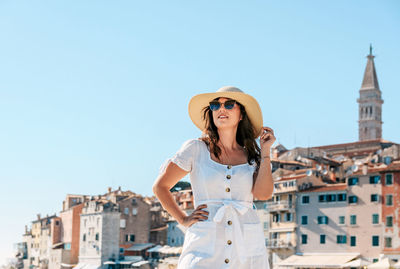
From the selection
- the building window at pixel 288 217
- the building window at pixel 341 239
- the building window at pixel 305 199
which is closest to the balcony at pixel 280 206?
the building window at pixel 288 217

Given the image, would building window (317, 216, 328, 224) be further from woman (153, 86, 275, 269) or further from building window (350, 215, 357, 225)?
woman (153, 86, 275, 269)

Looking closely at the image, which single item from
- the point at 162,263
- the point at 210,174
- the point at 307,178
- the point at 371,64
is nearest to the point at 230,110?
the point at 210,174

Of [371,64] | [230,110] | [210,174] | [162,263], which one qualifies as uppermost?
[371,64]

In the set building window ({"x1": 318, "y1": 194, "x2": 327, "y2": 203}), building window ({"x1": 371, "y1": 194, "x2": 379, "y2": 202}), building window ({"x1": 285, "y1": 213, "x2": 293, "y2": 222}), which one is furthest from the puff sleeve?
building window ({"x1": 285, "y1": 213, "x2": 293, "y2": 222})

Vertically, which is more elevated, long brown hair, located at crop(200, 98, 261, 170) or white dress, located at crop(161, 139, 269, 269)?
long brown hair, located at crop(200, 98, 261, 170)

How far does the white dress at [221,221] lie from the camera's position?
12.3ft

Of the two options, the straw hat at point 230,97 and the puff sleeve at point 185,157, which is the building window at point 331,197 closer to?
the straw hat at point 230,97

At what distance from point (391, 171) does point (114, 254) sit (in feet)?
104

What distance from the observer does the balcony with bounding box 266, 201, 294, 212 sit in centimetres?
5364

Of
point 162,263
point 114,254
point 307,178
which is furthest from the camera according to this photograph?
point 114,254

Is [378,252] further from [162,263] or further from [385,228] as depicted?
[162,263]

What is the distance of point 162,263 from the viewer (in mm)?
64625

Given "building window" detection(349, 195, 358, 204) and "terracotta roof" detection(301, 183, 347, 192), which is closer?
"building window" detection(349, 195, 358, 204)

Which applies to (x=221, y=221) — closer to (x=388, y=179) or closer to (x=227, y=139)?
(x=227, y=139)
